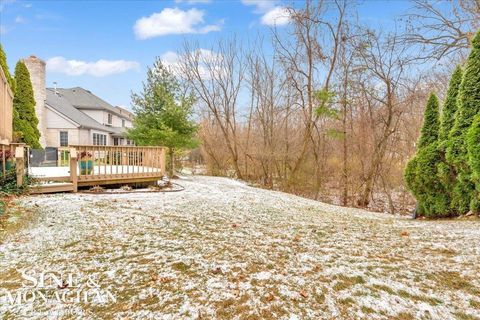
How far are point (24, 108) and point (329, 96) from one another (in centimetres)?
1488

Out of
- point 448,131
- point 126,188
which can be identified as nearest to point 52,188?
point 126,188

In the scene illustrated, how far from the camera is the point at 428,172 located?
6699 millimetres

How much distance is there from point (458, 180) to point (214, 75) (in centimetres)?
1372

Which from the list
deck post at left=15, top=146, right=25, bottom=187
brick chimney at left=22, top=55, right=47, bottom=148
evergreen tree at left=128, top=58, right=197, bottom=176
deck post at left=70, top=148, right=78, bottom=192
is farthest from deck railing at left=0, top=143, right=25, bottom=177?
brick chimney at left=22, top=55, right=47, bottom=148

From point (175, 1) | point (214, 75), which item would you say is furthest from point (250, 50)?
point (175, 1)

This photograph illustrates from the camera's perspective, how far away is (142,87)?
11117 millimetres

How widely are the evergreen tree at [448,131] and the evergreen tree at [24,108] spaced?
16.5 meters

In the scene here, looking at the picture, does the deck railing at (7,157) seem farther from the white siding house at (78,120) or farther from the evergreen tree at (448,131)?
the evergreen tree at (448,131)

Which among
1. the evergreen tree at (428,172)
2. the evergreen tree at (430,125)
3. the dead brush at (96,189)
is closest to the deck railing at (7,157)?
the dead brush at (96,189)

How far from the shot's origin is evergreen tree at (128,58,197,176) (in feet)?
35.7

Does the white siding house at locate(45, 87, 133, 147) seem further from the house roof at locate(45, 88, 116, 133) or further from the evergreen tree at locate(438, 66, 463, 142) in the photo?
the evergreen tree at locate(438, 66, 463, 142)

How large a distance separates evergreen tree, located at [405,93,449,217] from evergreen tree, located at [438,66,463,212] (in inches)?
5.5

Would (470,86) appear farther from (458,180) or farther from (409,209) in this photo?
(409,209)

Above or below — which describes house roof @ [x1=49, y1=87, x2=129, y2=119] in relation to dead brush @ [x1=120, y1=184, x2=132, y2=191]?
above
